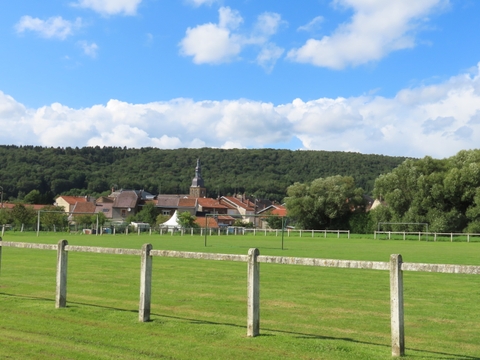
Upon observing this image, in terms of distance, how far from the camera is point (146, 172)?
19350cm

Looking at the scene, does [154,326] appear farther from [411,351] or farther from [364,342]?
[411,351]

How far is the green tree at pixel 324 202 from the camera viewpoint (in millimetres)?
77000

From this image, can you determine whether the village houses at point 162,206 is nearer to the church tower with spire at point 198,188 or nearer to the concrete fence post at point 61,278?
the church tower with spire at point 198,188

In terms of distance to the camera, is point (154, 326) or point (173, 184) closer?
point (154, 326)

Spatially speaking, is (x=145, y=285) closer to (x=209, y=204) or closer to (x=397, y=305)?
(x=397, y=305)

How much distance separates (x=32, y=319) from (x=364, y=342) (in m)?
5.14

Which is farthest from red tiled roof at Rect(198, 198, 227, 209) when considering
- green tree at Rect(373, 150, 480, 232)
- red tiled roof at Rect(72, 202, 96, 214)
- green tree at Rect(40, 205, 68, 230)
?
green tree at Rect(373, 150, 480, 232)

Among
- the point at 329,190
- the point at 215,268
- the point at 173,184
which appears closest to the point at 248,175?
the point at 173,184

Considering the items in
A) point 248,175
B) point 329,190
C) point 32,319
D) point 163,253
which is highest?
point 248,175

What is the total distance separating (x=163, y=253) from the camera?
9.09m

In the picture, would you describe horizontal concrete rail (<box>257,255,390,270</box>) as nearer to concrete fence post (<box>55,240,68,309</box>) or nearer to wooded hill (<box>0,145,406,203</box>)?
concrete fence post (<box>55,240,68,309</box>)

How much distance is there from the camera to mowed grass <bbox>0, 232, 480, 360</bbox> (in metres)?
7.20

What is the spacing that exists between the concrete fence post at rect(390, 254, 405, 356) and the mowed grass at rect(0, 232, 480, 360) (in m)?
0.21

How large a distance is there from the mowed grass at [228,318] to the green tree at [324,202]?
6091 centimetres
